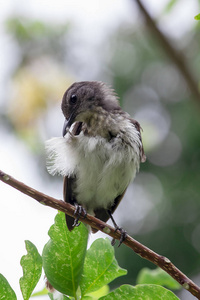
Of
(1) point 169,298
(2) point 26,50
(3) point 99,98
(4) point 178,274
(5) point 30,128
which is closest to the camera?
(1) point 169,298

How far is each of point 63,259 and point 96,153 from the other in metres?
1.69

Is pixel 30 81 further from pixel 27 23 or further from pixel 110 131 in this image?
pixel 110 131

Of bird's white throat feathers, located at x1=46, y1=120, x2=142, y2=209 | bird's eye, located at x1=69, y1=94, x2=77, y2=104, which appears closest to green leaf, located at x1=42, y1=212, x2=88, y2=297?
bird's white throat feathers, located at x1=46, y1=120, x2=142, y2=209

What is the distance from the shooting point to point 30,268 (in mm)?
1502

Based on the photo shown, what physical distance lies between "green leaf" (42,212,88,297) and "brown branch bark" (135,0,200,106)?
2.09ft

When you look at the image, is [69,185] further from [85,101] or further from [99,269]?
[99,269]

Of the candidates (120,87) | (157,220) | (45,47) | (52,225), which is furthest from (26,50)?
(52,225)

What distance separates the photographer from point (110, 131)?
333cm

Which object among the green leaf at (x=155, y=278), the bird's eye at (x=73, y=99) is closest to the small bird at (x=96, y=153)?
→ the bird's eye at (x=73, y=99)

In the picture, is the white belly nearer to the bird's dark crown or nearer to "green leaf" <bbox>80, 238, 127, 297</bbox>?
the bird's dark crown

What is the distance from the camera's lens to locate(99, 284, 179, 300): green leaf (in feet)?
4.64

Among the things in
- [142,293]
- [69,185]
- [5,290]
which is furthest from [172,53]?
[69,185]

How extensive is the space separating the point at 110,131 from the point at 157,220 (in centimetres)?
587

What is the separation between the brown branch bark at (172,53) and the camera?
131cm
